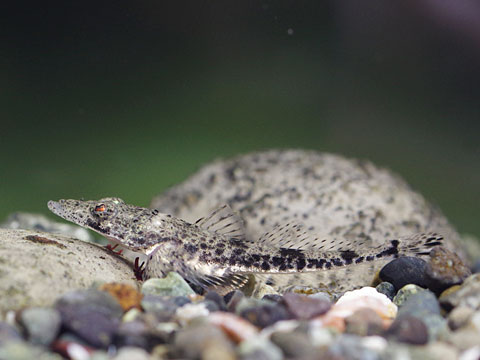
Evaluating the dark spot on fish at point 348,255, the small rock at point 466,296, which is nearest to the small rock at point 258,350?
the small rock at point 466,296

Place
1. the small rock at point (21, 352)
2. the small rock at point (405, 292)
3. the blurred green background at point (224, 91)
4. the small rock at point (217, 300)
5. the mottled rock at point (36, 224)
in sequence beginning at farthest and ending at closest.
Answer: the mottled rock at point (36, 224)
the blurred green background at point (224, 91)
the small rock at point (405, 292)
the small rock at point (217, 300)
the small rock at point (21, 352)

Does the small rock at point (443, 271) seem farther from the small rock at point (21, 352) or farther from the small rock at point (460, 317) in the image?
the small rock at point (21, 352)

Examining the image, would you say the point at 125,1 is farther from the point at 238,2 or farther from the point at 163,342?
the point at 163,342

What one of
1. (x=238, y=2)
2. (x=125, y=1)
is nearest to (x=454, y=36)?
(x=238, y=2)

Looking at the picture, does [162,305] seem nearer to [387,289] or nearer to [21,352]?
[21,352]

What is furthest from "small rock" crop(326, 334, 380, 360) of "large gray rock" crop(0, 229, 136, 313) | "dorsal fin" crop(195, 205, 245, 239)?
"dorsal fin" crop(195, 205, 245, 239)

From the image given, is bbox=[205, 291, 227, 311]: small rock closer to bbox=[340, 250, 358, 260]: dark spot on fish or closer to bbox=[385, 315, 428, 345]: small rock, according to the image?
bbox=[385, 315, 428, 345]: small rock
